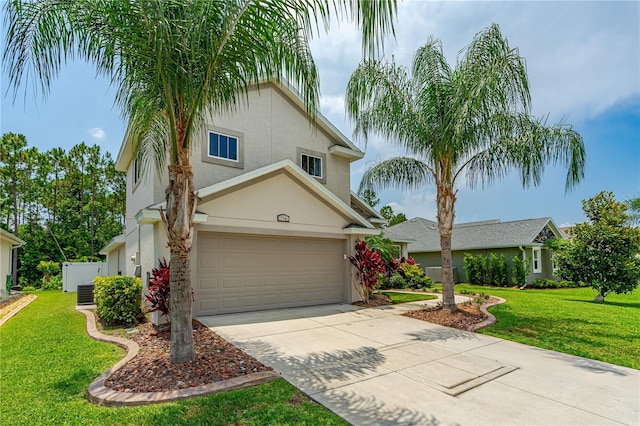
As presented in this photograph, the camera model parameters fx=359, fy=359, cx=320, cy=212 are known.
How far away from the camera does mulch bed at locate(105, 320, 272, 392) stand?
16.9ft

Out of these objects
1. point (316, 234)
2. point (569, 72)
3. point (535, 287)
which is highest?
point (569, 72)

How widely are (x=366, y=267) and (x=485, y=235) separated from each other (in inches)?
664

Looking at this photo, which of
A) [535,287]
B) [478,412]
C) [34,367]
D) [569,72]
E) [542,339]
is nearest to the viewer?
[478,412]

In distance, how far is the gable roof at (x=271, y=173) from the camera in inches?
358

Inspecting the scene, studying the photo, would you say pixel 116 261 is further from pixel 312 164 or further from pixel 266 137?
pixel 312 164

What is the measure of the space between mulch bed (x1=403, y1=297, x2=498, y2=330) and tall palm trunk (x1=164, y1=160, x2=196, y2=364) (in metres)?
6.57

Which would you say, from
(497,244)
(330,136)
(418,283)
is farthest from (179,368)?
(497,244)

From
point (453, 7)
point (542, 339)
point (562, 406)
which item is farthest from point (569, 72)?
point (562, 406)

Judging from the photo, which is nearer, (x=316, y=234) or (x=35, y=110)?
(x=35, y=110)

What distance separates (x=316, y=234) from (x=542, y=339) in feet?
22.0

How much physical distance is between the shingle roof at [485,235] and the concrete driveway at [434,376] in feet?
53.0

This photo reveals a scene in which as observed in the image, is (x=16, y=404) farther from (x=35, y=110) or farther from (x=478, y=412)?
(x=478, y=412)

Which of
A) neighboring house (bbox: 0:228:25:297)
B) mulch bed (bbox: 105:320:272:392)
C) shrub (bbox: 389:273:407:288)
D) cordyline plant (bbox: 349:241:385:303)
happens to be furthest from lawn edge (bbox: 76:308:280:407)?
neighboring house (bbox: 0:228:25:297)

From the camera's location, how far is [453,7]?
850 cm
